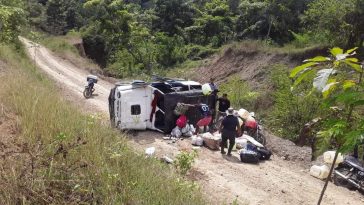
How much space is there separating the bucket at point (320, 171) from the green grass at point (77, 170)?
6.60m

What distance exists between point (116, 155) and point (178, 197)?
91 cm

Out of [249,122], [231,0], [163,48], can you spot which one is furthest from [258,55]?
[231,0]

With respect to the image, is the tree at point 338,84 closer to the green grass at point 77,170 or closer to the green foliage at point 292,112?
the green grass at point 77,170

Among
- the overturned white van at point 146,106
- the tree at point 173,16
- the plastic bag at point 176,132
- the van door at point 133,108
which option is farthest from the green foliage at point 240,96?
the tree at point 173,16

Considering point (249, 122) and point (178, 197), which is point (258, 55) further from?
point (178, 197)

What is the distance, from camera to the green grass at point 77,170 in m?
3.93

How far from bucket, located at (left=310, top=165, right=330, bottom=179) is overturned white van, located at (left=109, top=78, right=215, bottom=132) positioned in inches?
156

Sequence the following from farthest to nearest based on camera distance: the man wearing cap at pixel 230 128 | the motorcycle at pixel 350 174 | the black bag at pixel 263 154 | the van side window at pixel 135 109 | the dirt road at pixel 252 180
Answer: the van side window at pixel 135 109, the black bag at pixel 263 154, the man wearing cap at pixel 230 128, the motorcycle at pixel 350 174, the dirt road at pixel 252 180

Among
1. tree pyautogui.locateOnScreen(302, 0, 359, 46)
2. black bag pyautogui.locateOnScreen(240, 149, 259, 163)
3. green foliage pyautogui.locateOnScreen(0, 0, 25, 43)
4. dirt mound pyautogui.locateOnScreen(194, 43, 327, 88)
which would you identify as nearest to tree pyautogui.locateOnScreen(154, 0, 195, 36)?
dirt mound pyautogui.locateOnScreen(194, 43, 327, 88)

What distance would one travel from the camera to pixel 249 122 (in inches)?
537

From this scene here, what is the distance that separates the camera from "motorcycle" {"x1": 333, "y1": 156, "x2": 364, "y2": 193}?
10.1 metres

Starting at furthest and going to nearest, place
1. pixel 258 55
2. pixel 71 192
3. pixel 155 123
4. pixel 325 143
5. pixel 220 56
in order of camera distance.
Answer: pixel 220 56 → pixel 258 55 → pixel 155 123 → pixel 71 192 → pixel 325 143

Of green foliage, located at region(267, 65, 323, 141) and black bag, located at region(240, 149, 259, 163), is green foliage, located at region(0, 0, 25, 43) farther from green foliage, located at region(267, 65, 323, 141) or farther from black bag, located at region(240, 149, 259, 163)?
black bag, located at region(240, 149, 259, 163)

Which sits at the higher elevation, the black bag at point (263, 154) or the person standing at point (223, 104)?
the person standing at point (223, 104)
